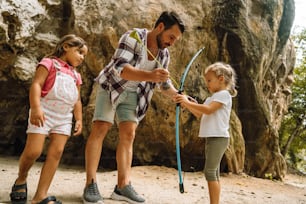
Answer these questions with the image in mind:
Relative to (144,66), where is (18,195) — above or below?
below

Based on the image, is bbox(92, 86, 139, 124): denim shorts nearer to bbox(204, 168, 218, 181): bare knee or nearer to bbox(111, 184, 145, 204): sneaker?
bbox(111, 184, 145, 204): sneaker

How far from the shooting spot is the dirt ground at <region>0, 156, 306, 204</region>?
3020mm

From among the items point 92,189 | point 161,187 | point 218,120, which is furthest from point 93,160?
point 161,187

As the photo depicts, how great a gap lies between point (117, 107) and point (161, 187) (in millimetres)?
1288

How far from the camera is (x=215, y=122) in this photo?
2.60 m

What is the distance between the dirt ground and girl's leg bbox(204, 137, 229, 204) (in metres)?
0.56

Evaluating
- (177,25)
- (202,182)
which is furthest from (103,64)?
(177,25)

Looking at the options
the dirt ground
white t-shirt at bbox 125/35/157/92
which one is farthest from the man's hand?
the dirt ground

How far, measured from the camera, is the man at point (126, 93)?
8.85ft

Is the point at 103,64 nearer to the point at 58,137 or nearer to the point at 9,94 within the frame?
the point at 9,94

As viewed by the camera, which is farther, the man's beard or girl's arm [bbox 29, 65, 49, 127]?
the man's beard

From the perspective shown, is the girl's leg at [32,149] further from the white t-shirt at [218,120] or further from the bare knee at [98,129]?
the white t-shirt at [218,120]

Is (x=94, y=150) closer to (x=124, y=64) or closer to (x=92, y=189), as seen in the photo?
(x=92, y=189)

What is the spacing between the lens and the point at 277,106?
8609 mm
